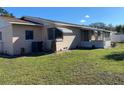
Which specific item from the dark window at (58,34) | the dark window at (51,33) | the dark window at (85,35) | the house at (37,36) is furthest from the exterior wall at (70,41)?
the dark window at (85,35)

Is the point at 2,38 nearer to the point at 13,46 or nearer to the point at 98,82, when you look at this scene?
the point at 13,46

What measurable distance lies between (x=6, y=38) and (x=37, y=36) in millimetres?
3206

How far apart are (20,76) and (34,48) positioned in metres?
10.7

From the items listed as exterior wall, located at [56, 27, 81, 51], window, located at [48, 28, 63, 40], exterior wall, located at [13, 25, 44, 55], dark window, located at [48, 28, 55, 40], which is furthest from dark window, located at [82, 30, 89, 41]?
exterior wall, located at [13, 25, 44, 55]

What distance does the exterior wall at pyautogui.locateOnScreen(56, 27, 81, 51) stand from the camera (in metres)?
20.0

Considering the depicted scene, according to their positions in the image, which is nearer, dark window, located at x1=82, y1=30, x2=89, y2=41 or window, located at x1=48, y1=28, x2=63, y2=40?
window, located at x1=48, y1=28, x2=63, y2=40

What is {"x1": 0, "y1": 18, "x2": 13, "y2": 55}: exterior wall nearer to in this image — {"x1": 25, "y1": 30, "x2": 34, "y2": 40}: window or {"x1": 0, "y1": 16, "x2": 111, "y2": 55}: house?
{"x1": 0, "y1": 16, "x2": 111, "y2": 55}: house

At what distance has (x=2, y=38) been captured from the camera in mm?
18641

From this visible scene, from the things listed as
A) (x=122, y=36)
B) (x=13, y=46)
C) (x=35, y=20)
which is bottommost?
(x=122, y=36)

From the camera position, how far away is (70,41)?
22172mm

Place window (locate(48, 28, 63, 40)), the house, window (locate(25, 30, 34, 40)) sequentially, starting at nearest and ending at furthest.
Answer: the house, window (locate(25, 30, 34, 40)), window (locate(48, 28, 63, 40))

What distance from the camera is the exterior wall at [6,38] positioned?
17477 mm

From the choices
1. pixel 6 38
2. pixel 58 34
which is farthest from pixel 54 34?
pixel 6 38
